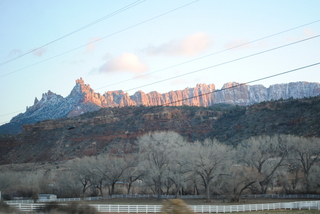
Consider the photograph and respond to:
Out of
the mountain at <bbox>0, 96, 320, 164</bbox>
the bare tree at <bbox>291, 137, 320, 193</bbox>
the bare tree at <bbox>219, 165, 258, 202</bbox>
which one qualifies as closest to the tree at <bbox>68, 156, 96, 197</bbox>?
the bare tree at <bbox>219, 165, 258, 202</bbox>

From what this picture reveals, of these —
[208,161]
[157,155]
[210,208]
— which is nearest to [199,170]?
[208,161]

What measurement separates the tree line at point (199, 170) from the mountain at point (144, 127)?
23586 millimetres

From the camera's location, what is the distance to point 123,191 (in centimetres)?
7500

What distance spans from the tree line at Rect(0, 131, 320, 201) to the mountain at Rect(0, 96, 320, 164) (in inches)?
929

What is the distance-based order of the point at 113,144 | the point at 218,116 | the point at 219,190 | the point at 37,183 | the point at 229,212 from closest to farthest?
the point at 229,212 → the point at 219,190 → the point at 37,183 → the point at 113,144 → the point at 218,116

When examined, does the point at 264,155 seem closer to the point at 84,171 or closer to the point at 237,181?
the point at 237,181

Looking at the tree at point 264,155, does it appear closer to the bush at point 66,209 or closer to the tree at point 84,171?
the tree at point 84,171

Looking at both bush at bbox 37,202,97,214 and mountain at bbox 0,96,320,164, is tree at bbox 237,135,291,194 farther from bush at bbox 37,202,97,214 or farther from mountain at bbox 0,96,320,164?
bush at bbox 37,202,97,214

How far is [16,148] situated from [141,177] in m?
69.1

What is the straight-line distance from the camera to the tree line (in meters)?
57.7

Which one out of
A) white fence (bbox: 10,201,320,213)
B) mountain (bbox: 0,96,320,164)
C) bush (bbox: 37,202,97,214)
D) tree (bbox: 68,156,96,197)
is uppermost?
mountain (bbox: 0,96,320,164)

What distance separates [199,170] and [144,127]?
62584 mm

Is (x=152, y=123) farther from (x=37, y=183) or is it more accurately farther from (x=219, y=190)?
(x=219, y=190)

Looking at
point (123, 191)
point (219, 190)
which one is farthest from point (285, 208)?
point (123, 191)
